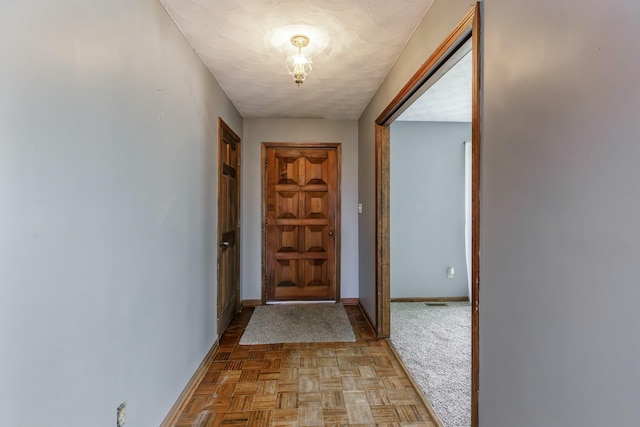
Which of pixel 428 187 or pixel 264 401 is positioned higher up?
pixel 428 187

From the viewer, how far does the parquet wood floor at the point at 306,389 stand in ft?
5.80

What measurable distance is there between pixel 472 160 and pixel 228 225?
249 cm

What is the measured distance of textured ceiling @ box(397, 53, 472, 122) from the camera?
8.28 ft

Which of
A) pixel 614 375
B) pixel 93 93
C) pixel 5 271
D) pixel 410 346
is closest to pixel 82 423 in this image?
pixel 5 271

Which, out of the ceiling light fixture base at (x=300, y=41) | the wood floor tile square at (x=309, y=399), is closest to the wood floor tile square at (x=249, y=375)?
the wood floor tile square at (x=309, y=399)

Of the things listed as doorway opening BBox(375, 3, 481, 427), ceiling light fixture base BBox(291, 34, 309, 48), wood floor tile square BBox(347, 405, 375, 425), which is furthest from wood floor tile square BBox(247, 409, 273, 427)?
ceiling light fixture base BBox(291, 34, 309, 48)

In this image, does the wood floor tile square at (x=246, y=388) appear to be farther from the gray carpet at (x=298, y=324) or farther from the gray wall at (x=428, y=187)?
the gray wall at (x=428, y=187)

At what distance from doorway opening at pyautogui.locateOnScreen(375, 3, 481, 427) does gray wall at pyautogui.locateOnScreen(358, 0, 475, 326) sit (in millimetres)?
72

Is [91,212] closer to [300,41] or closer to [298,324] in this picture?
[300,41]

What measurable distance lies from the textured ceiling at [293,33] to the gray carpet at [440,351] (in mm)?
2260

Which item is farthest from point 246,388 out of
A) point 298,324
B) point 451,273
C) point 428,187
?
point 428,187

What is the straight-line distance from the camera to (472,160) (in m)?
1.28

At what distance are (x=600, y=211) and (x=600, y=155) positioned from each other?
13cm

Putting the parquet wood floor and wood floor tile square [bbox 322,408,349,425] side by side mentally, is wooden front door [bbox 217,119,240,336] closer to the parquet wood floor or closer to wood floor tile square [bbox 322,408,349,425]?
the parquet wood floor
